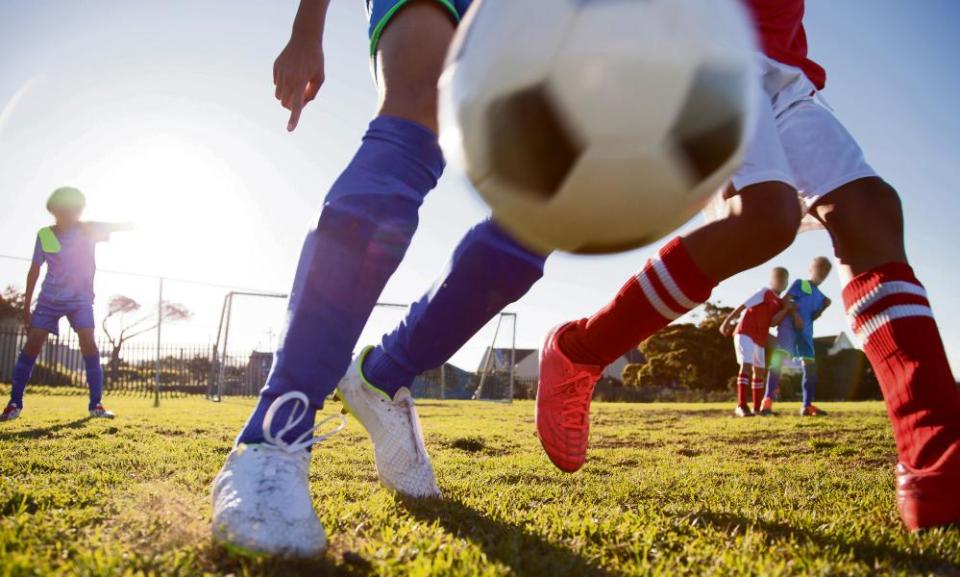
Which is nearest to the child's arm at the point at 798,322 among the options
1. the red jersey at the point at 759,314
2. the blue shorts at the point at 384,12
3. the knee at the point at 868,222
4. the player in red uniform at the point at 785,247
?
the red jersey at the point at 759,314

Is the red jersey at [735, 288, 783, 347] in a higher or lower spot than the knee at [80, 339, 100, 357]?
higher

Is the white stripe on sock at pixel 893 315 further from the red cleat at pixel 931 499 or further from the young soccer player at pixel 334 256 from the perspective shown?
the young soccer player at pixel 334 256

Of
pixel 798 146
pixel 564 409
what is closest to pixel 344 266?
pixel 564 409

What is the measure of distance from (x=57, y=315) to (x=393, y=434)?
5546 mm

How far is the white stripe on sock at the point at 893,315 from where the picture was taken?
1796 mm

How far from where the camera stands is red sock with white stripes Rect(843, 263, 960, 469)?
1.66m

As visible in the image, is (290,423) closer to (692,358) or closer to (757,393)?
(757,393)

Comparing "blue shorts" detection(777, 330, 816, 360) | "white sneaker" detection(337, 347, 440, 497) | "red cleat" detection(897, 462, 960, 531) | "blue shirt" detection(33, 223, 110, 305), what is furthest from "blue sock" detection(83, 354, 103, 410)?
"blue shorts" detection(777, 330, 816, 360)

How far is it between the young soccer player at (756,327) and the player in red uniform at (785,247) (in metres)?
6.93

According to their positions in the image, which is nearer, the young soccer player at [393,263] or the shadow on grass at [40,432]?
the young soccer player at [393,263]

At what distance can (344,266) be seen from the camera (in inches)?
60.2

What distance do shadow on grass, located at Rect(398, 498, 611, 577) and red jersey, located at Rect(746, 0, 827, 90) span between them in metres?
1.69

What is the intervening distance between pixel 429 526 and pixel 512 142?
3.15ft

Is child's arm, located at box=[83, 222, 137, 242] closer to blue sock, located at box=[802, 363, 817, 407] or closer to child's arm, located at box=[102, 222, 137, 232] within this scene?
child's arm, located at box=[102, 222, 137, 232]
